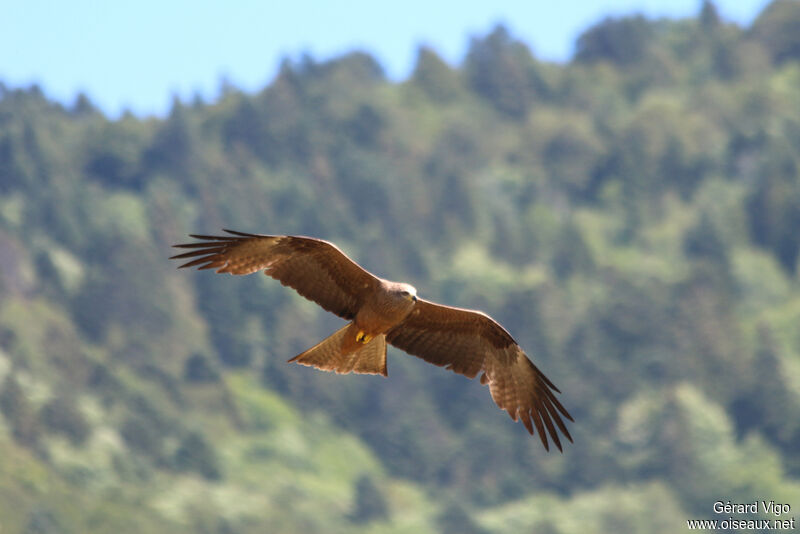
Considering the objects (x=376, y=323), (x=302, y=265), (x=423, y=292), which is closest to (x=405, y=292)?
(x=376, y=323)

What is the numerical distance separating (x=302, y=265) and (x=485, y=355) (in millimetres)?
2431

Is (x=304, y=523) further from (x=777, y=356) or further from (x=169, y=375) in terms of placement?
(x=777, y=356)

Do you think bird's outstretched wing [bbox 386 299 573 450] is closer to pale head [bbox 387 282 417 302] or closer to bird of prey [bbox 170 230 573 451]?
bird of prey [bbox 170 230 573 451]

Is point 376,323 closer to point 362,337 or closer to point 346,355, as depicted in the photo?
point 362,337

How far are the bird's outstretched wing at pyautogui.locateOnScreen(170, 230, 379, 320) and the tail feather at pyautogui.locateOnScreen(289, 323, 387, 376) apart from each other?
0.34 m

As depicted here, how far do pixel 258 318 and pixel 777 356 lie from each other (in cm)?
3702

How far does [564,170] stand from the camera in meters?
148

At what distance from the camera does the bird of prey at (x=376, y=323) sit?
49.6 feet

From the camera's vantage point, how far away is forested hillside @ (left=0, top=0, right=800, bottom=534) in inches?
3361

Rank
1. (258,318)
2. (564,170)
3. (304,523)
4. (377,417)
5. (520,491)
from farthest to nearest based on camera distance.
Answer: (564,170)
(258,318)
(377,417)
(520,491)
(304,523)

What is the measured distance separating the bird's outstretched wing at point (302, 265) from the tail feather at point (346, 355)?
34 centimetres

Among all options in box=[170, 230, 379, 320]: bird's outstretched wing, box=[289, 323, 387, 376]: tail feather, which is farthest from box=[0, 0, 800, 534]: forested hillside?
box=[170, 230, 379, 320]: bird's outstretched wing

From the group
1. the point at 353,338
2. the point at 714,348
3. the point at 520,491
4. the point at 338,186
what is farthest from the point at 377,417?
the point at 353,338

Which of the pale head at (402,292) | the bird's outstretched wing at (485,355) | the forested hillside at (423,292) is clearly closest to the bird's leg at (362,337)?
the pale head at (402,292)
